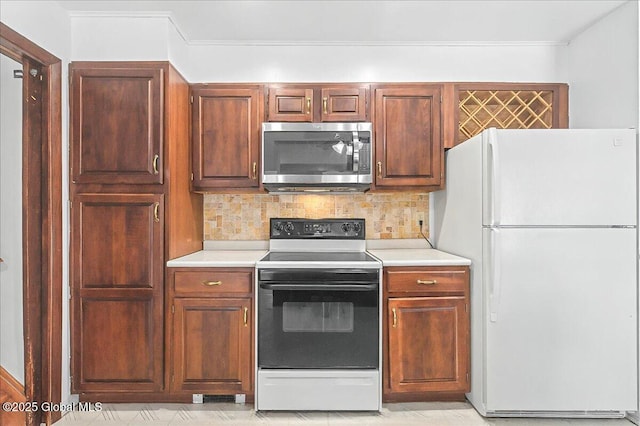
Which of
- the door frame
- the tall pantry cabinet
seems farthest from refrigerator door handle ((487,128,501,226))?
the door frame

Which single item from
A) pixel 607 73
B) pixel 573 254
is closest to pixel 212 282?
pixel 573 254

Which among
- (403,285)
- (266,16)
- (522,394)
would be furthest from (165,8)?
(522,394)

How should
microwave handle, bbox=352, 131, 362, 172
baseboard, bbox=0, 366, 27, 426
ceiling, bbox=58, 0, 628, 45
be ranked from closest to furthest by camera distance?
1. baseboard, bbox=0, 366, 27, 426
2. ceiling, bbox=58, 0, 628, 45
3. microwave handle, bbox=352, 131, 362, 172

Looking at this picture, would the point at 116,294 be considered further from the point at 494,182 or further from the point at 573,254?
the point at 573,254

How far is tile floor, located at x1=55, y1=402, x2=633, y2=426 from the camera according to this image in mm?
2490

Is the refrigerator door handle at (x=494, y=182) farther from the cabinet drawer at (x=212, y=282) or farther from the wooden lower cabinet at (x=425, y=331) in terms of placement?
the cabinet drawer at (x=212, y=282)

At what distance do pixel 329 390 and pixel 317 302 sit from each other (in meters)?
A: 0.51

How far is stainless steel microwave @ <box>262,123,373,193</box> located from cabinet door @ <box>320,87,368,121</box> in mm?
111

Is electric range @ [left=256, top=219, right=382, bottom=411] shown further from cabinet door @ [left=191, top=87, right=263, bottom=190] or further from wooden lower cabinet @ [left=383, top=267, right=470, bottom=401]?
cabinet door @ [left=191, top=87, right=263, bottom=190]

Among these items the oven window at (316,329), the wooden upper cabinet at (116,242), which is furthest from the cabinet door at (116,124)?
the oven window at (316,329)

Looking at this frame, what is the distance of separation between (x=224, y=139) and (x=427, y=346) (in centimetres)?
186

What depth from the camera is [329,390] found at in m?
2.58

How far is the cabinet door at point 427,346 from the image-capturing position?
8.68ft

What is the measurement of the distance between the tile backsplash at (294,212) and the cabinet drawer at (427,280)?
2.39 feet
